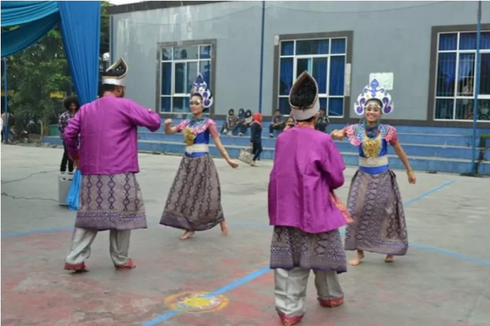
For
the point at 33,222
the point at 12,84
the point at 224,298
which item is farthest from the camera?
the point at 12,84

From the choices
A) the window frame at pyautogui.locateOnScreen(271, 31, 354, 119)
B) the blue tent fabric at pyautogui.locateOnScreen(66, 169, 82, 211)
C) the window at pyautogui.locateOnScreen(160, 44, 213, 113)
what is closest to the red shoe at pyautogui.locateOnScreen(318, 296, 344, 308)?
the blue tent fabric at pyautogui.locateOnScreen(66, 169, 82, 211)

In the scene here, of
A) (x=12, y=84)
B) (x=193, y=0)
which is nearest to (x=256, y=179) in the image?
(x=193, y=0)

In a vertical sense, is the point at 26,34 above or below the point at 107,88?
above

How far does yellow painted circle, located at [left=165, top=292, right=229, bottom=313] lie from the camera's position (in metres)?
3.84

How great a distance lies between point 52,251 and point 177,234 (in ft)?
4.62

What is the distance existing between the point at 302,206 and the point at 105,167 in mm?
Result: 1751

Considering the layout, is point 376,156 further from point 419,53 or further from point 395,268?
point 419,53

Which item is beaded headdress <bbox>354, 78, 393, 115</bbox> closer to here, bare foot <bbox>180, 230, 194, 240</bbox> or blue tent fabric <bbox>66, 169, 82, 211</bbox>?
bare foot <bbox>180, 230, 194, 240</bbox>

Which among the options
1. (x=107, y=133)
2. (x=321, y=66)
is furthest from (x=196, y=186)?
(x=321, y=66)

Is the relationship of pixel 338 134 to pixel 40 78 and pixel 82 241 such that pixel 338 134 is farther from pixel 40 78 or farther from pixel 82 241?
pixel 40 78

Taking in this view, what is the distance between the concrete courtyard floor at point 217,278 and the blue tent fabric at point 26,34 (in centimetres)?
242

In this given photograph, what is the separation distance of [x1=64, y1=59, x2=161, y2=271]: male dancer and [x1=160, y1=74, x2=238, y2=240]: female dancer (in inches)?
54.1

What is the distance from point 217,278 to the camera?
15.0 ft

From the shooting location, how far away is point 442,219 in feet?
24.5
